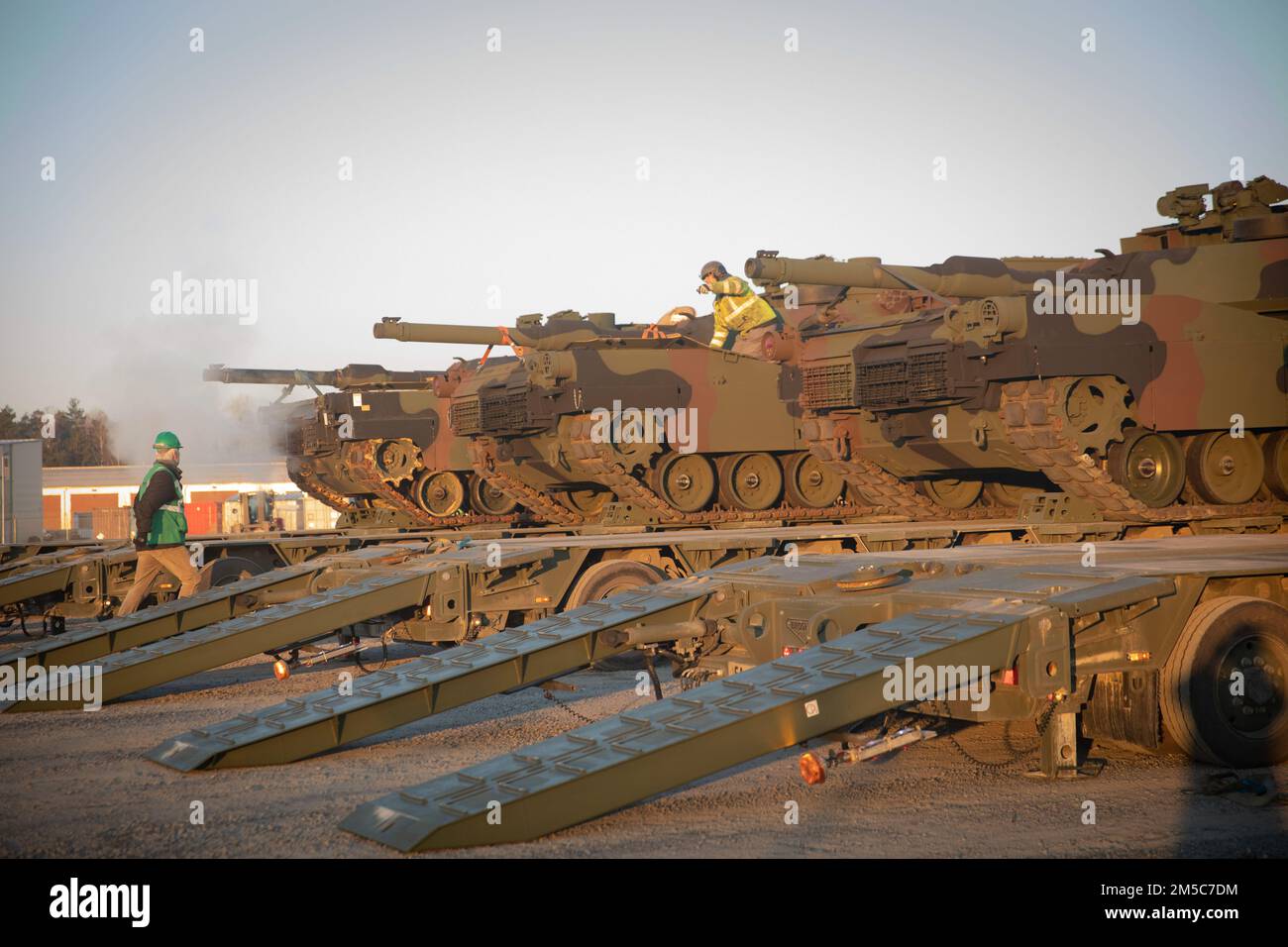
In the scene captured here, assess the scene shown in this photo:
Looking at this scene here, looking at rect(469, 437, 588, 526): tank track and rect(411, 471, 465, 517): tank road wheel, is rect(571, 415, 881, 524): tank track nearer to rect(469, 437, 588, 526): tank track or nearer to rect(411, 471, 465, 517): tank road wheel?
rect(469, 437, 588, 526): tank track

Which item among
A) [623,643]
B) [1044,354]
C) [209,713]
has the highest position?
[1044,354]

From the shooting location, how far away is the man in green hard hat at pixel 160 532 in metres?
12.7

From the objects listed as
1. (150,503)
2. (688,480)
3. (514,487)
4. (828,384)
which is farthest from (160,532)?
(514,487)

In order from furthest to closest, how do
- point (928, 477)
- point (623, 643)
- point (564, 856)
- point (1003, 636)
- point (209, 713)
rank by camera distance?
point (928, 477) < point (209, 713) < point (623, 643) < point (1003, 636) < point (564, 856)

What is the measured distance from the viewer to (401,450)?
24.9m

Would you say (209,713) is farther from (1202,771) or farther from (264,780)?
(1202,771)

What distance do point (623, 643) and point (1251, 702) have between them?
345 centimetres

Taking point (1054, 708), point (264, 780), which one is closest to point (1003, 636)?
point (1054, 708)

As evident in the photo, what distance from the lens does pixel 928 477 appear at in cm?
1662

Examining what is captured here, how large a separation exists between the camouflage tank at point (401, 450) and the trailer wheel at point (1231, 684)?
53.1ft

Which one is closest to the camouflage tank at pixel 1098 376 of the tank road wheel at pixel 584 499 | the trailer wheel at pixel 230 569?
the tank road wheel at pixel 584 499

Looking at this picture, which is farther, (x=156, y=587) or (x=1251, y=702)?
(x=156, y=587)

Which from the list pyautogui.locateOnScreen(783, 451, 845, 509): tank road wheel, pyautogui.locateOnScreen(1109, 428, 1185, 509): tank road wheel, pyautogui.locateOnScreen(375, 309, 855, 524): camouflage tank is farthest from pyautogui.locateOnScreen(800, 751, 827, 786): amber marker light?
pyautogui.locateOnScreen(783, 451, 845, 509): tank road wheel
